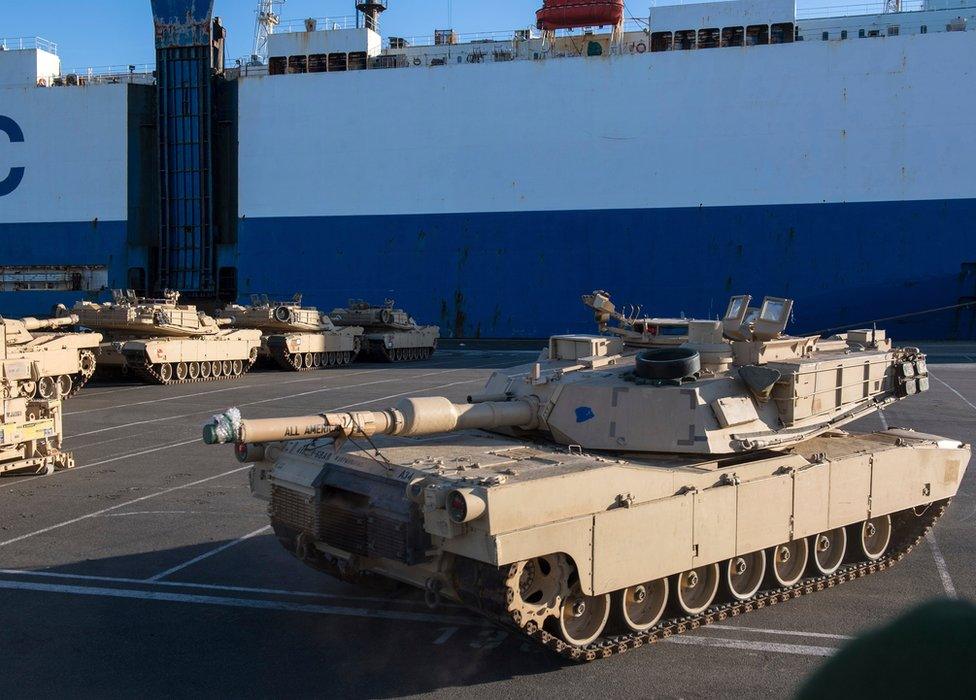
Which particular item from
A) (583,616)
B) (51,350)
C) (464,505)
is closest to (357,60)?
(51,350)

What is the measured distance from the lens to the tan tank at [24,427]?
39.4 ft

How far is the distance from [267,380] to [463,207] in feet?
54.9

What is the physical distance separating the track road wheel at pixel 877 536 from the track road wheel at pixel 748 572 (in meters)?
1.59

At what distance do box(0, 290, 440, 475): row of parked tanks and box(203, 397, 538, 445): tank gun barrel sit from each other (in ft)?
23.2

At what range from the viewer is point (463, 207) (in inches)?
1575

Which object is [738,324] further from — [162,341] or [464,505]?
[162,341]

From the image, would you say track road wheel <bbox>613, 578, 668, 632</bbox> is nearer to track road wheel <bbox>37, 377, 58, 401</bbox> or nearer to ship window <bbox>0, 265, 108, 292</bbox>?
track road wheel <bbox>37, 377, 58, 401</bbox>

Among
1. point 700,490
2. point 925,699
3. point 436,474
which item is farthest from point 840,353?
point 925,699

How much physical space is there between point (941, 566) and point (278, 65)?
4034cm

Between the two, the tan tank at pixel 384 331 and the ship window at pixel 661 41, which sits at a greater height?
the ship window at pixel 661 41

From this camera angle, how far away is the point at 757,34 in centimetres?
3922

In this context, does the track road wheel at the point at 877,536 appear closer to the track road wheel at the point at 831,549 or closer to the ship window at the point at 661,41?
the track road wheel at the point at 831,549

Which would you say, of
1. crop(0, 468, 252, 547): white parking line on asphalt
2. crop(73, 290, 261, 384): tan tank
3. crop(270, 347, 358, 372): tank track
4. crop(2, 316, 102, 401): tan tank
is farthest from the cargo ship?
crop(0, 468, 252, 547): white parking line on asphalt

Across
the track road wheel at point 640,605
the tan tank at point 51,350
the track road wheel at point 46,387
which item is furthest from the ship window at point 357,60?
the track road wheel at point 640,605
